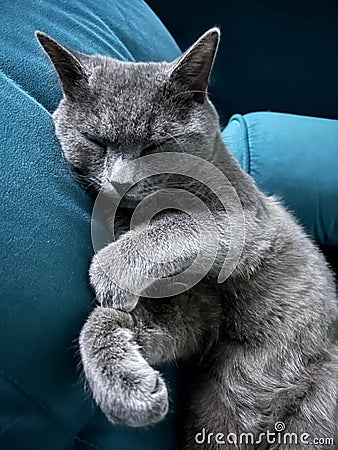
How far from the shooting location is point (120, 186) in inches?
37.3

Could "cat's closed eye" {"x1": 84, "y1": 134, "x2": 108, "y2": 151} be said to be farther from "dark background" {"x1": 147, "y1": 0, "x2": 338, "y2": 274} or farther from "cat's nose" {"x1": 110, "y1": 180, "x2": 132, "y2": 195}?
"dark background" {"x1": 147, "y1": 0, "x2": 338, "y2": 274}

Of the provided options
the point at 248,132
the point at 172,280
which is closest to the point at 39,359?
the point at 172,280

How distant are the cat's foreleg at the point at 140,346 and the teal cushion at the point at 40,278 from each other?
35 mm

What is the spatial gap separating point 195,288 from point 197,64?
14.4 inches

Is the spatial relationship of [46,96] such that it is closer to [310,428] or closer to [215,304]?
[215,304]

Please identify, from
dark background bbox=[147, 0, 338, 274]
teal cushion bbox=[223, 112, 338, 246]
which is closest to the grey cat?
teal cushion bbox=[223, 112, 338, 246]

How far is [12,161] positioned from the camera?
2.95ft

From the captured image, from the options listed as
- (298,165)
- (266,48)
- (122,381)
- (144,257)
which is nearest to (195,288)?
(144,257)

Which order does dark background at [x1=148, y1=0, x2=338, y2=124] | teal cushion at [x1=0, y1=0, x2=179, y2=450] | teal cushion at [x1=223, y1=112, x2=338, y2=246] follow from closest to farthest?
teal cushion at [x1=0, y1=0, x2=179, y2=450]
teal cushion at [x1=223, y1=112, x2=338, y2=246]
dark background at [x1=148, y1=0, x2=338, y2=124]

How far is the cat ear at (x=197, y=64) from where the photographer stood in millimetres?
987

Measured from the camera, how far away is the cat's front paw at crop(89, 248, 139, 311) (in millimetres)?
903

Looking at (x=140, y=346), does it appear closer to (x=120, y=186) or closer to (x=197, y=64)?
(x=120, y=186)

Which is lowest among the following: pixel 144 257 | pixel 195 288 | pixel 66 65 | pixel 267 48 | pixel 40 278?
pixel 267 48

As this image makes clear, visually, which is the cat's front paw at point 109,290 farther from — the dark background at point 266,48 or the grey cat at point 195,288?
the dark background at point 266,48
